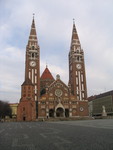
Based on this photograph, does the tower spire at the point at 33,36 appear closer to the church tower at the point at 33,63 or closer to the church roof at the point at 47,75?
the church tower at the point at 33,63

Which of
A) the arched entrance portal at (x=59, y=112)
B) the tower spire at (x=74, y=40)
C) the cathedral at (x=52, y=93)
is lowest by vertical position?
the arched entrance portal at (x=59, y=112)

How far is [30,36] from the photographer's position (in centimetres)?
6875

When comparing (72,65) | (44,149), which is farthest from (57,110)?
(44,149)

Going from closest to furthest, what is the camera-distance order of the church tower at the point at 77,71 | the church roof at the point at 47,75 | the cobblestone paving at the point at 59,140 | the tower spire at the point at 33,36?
the cobblestone paving at the point at 59,140, the church tower at the point at 77,71, the tower spire at the point at 33,36, the church roof at the point at 47,75

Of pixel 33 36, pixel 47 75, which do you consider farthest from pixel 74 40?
pixel 47 75

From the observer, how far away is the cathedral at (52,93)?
2251 inches

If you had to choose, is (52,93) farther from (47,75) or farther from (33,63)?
(47,75)

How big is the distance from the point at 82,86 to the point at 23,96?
19.5 metres

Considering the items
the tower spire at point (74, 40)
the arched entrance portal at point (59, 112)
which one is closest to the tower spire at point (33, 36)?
the tower spire at point (74, 40)

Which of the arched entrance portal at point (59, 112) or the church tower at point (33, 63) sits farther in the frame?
the church tower at point (33, 63)

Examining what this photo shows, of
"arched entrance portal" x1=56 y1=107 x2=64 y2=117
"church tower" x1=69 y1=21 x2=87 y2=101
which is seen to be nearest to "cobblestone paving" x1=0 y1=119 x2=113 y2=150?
"arched entrance portal" x1=56 y1=107 x2=64 y2=117

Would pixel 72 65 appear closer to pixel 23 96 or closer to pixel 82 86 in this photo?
pixel 82 86

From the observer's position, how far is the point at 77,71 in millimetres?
64250

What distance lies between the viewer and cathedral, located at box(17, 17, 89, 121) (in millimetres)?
57188
